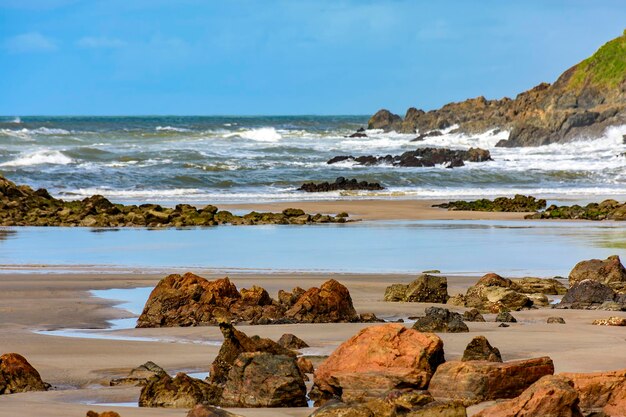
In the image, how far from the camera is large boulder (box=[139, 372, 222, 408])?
244 inches

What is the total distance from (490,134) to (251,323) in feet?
206

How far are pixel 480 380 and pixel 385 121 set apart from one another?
8767 centimetres

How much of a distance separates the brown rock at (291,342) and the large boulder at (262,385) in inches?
67.3

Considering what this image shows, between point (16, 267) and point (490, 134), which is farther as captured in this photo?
point (490, 134)

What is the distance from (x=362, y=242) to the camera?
18219 mm

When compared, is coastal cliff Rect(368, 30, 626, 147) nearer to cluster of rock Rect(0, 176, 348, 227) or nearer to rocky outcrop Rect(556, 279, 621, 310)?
cluster of rock Rect(0, 176, 348, 227)

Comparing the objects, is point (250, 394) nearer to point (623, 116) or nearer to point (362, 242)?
point (362, 242)

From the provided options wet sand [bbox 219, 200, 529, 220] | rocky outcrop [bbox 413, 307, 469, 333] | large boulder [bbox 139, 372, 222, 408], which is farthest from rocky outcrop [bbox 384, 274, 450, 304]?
wet sand [bbox 219, 200, 529, 220]

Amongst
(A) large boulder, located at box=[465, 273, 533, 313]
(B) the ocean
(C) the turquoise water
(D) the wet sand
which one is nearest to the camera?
(A) large boulder, located at box=[465, 273, 533, 313]

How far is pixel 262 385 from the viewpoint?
6.31 metres

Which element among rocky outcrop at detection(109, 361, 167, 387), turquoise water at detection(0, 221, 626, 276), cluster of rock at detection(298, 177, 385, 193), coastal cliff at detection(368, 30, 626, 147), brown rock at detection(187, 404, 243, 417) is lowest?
rocky outcrop at detection(109, 361, 167, 387)

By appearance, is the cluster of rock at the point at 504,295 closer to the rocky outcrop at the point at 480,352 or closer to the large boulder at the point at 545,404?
the rocky outcrop at the point at 480,352

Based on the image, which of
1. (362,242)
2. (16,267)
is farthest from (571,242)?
(16,267)

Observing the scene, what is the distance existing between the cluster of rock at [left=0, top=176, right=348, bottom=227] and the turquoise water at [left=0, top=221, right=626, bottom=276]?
765 millimetres
